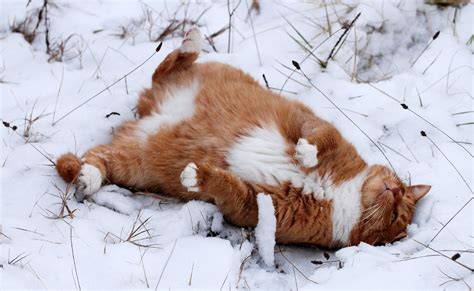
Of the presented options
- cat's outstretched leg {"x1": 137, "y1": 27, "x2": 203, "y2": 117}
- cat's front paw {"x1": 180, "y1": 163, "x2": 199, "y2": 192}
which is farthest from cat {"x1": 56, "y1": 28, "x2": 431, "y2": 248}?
cat's outstretched leg {"x1": 137, "y1": 27, "x2": 203, "y2": 117}

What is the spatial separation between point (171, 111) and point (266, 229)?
1280mm

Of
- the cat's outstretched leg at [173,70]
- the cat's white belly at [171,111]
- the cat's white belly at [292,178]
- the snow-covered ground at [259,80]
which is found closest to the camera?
the snow-covered ground at [259,80]

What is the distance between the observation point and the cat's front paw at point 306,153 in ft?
12.5

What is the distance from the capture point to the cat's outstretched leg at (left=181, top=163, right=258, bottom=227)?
12.3ft

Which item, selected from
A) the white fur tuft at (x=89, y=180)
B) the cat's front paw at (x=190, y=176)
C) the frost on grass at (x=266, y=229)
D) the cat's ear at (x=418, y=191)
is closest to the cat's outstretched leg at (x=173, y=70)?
the white fur tuft at (x=89, y=180)

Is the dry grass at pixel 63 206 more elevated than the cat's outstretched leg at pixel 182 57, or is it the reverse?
the cat's outstretched leg at pixel 182 57

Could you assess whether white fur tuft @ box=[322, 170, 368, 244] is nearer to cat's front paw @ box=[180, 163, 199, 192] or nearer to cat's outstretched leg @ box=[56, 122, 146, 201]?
cat's front paw @ box=[180, 163, 199, 192]

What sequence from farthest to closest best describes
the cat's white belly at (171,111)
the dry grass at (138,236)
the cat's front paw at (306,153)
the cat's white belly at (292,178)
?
the cat's white belly at (171,111)
the cat's white belly at (292,178)
the cat's front paw at (306,153)
the dry grass at (138,236)

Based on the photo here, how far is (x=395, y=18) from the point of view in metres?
5.39

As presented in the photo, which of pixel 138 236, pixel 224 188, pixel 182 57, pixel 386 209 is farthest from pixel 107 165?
pixel 386 209

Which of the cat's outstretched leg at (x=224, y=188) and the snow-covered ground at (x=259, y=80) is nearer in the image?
the snow-covered ground at (x=259, y=80)

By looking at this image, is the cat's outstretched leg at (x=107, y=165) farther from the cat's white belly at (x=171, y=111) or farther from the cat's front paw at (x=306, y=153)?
the cat's front paw at (x=306, y=153)

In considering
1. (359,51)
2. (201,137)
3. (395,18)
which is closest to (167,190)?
(201,137)

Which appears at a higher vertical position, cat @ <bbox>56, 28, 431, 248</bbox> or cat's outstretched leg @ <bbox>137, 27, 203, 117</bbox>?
cat's outstretched leg @ <bbox>137, 27, 203, 117</bbox>
